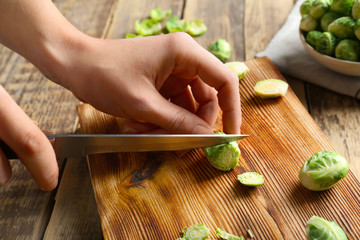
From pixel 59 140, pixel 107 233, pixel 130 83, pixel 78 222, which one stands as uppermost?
pixel 130 83

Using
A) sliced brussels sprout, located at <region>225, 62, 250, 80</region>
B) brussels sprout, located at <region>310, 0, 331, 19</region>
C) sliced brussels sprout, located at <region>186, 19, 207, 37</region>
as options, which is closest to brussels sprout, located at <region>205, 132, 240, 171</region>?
sliced brussels sprout, located at <region>225, 62, 250, 80</region>

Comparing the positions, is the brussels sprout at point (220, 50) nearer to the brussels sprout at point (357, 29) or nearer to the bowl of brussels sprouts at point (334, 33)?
the bowl of brussels sprouts at point (334, 33)

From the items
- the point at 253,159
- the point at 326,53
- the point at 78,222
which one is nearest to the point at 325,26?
the point at 326,53

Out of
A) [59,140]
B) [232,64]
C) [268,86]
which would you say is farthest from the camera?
[232,64]

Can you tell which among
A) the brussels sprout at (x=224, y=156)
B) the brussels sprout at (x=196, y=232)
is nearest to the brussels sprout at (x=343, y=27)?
the brussels sprout at (x=224, y=156)

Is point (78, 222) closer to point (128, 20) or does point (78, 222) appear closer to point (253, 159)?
point (253, 159)

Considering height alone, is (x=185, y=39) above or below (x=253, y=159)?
above

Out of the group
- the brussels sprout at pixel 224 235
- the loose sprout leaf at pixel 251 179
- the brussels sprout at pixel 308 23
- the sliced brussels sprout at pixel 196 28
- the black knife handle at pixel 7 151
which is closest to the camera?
the black knife handle at pixel 7 151
